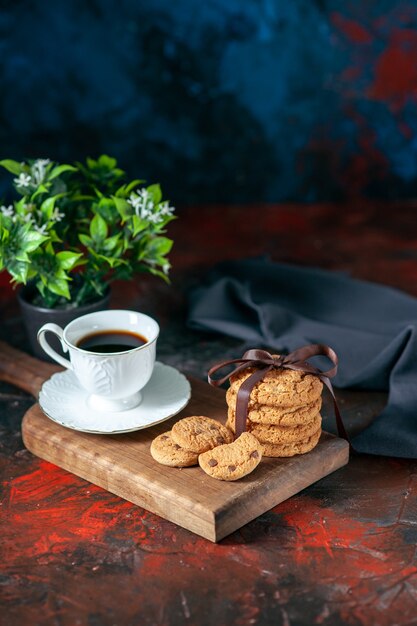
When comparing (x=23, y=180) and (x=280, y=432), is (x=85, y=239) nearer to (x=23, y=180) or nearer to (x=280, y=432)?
(x=23, y=180)

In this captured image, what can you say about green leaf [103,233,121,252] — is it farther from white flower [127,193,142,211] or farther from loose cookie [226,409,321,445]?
loose cookie [226,409,321,445]

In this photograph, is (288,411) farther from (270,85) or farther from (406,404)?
(270,85)

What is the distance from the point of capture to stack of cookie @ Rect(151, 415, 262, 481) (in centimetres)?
125

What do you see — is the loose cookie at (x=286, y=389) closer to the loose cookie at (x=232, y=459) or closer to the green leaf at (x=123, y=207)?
the loose cookie at (x=232, y=459)

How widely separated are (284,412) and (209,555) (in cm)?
23

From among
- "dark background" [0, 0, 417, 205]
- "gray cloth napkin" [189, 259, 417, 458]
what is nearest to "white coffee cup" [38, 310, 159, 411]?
"gray cloth napkin" [189, 259, 417, 458]

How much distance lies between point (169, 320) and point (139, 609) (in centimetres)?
86

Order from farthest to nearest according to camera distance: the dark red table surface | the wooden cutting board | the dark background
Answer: the dark background < the wooden cutting board < the dark red table surface

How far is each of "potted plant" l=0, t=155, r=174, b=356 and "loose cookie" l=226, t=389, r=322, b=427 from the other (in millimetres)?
366

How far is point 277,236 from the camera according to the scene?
2309mm

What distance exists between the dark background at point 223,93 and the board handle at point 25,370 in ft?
2.59

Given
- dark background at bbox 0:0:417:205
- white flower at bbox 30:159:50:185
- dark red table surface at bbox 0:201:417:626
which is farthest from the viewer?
dark background at bbox 0:0:417:205

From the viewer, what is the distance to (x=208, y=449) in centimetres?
130

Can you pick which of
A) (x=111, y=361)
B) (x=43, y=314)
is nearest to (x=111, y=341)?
(x=111, y=361)
